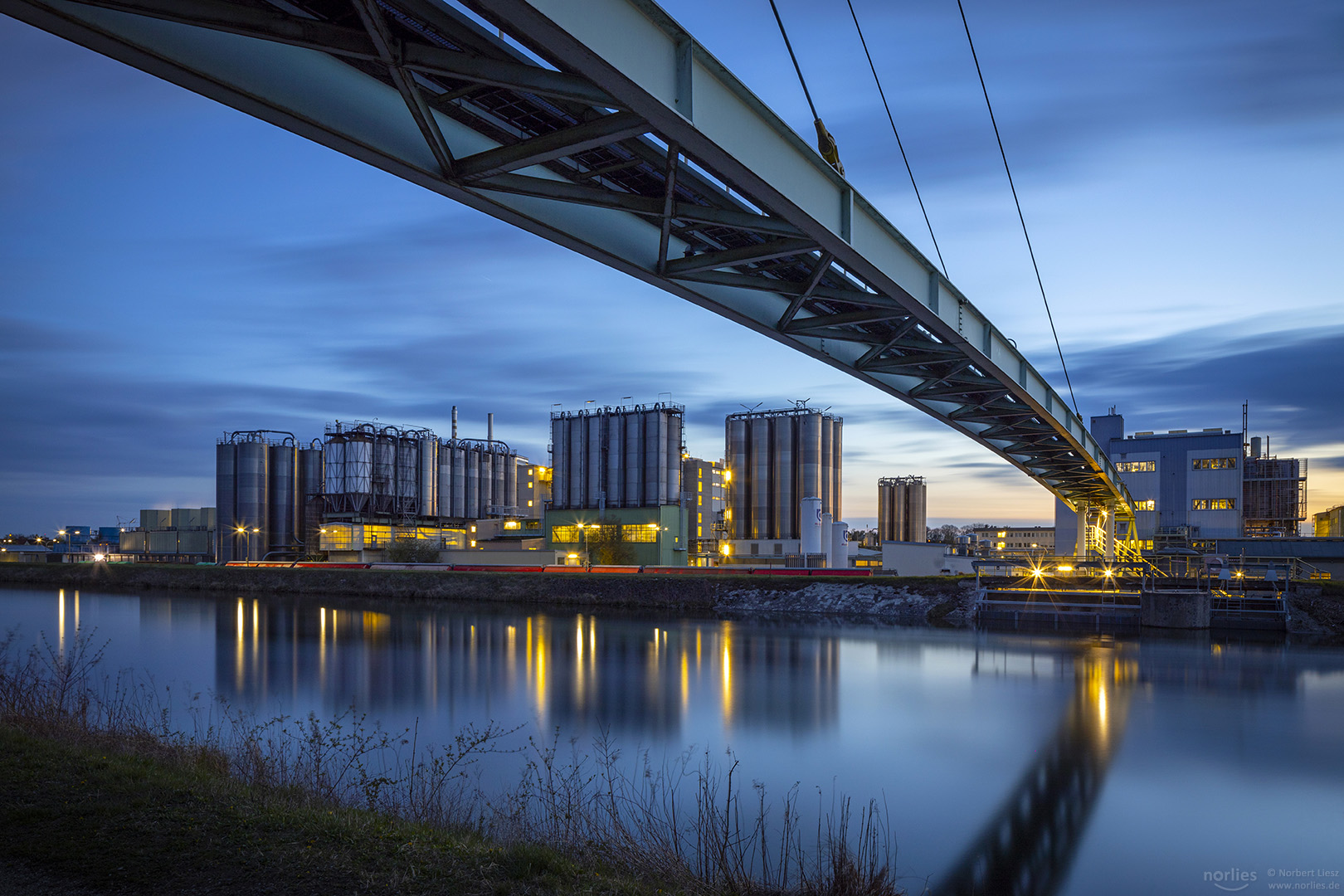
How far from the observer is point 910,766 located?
48.8ft

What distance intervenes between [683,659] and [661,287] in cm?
1842

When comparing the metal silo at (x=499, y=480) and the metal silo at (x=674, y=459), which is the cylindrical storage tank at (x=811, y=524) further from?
the metal silo at (x=499, y=480)

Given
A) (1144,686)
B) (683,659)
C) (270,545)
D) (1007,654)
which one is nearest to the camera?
(1144,686)

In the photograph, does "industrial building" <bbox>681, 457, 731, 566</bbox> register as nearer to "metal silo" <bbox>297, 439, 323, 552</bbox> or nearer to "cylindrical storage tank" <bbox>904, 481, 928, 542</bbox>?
"cylindrical storage tank" <bbox>904, 481, 928, 542</bbox>

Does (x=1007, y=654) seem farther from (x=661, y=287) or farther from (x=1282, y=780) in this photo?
(x=661, y=287)

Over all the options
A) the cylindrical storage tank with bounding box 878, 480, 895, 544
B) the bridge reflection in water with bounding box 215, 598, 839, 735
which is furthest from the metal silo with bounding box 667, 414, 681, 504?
the cylindrical storage tank with bounding box 878, 480, 895, 544

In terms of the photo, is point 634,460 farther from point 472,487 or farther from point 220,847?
point 220,847

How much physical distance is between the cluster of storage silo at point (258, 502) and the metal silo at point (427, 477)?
9969 mm

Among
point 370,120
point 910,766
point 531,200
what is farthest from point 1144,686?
point 370,120

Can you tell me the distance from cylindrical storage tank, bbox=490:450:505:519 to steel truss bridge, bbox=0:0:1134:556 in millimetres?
89000

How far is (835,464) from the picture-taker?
79000 millimetres

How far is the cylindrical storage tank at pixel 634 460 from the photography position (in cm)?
7012

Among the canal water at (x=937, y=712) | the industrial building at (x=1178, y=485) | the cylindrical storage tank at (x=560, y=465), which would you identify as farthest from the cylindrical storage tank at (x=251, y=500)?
the industrial building at (x=1178, y=485)

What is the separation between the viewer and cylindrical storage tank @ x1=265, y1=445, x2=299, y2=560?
276 ft
